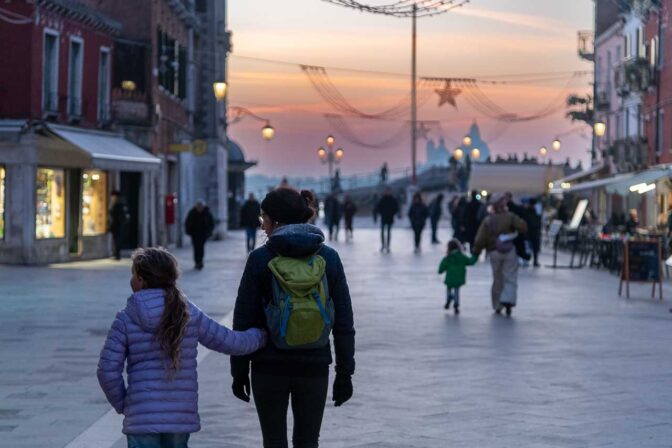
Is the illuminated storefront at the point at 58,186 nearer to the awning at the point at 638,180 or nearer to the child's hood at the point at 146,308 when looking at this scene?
the awning at the point at 638,180

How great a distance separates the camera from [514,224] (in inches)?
856

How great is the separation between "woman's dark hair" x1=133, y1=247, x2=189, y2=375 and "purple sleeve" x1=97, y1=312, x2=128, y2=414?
0.52ft

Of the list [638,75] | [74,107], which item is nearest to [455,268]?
[74,107]

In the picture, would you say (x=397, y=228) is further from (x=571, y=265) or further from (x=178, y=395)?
(x=178, y=395)

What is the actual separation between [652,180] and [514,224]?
17090mm

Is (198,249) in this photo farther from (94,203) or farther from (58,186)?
(94,203)

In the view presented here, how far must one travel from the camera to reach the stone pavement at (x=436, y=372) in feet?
35.3

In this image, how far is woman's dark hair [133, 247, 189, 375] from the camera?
680cm

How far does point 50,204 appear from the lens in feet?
123

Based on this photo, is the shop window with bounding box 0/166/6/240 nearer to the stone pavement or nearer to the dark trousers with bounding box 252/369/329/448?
the stone pavement

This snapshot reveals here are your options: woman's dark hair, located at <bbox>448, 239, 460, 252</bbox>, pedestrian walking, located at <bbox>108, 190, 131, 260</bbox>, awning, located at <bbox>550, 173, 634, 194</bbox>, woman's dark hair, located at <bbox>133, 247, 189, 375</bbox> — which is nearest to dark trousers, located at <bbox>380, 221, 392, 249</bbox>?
awning, located at <bbox>550, 173, 634, 194</bbox>

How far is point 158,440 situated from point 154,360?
1.10ft

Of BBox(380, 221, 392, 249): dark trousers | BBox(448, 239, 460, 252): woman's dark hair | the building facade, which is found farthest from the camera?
BBox(380, 221, 392, 249): dark trousers

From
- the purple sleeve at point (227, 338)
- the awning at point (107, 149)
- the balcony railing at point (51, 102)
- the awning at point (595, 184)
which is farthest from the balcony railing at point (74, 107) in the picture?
the purple sleeve at point (227, 338)
